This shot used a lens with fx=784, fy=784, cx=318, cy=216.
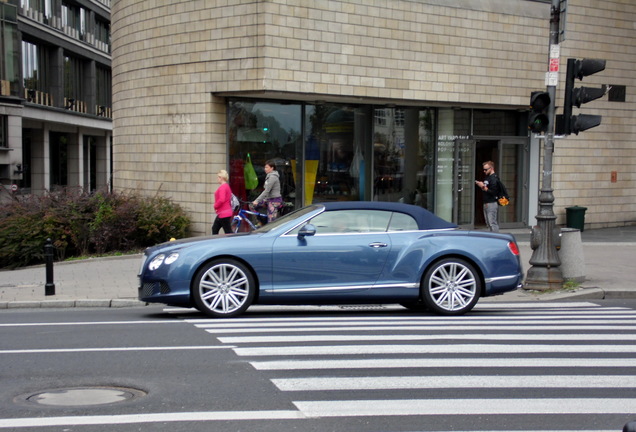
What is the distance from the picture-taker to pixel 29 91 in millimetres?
49656

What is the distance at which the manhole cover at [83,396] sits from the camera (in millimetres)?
5977

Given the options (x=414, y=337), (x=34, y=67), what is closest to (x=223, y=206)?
(x=414, y=337)

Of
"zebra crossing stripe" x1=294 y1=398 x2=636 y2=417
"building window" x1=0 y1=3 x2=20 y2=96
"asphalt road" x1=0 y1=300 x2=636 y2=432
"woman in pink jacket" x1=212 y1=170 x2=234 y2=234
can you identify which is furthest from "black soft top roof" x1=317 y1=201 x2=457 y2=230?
"building window" x1=0 y1=3 x2=20 y2=96

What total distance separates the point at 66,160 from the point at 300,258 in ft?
167

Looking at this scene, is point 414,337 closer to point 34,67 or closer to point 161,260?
point 161,260

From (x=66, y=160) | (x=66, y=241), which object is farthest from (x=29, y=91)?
(x=66, y=241)

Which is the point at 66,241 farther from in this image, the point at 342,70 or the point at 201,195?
the point at 342,70

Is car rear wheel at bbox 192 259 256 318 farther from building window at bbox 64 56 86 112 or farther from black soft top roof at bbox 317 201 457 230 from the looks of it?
building window at bbox 64 56 86 112

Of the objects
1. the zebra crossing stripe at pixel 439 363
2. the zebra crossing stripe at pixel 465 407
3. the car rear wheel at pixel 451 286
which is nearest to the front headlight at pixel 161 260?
the zebra crossing stripe at pixel 439 363

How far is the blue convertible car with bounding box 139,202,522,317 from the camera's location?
32.5 feet

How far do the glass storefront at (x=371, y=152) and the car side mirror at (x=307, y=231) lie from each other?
934 cm

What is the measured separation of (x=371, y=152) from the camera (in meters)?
20.8

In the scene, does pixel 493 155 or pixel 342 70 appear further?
pixel 493 155

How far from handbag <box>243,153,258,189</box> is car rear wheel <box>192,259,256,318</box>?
9.48 metres
